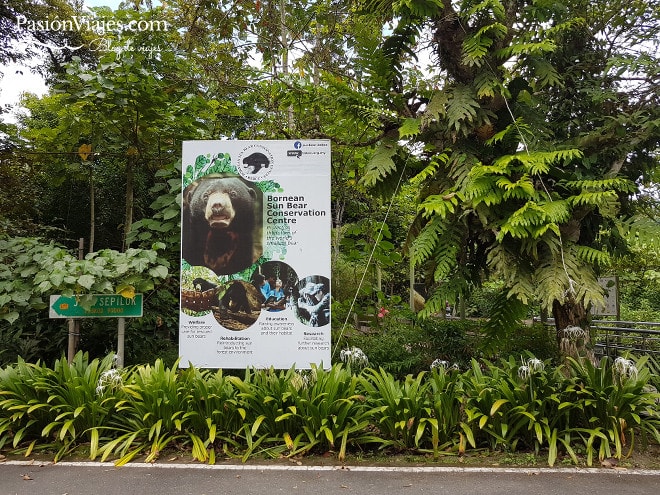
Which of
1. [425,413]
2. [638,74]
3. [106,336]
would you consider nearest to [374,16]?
[638,74]

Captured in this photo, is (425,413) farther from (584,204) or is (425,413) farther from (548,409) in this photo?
(584,204)

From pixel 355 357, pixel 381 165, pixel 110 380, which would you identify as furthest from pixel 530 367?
pixel 110 380

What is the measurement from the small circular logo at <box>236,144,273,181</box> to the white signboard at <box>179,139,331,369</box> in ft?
0.04

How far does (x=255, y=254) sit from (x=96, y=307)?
5.95ft

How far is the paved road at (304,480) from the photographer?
11.3 feet

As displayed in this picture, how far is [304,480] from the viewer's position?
362 centimetres

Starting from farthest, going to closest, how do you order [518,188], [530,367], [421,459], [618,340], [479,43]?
1. [618,340]
2. [479,43]
3. [518,188]
4. [530,367]
5. [421,459]

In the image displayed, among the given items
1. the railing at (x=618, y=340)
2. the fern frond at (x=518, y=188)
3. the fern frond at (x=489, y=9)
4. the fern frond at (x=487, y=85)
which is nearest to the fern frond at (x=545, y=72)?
the fern frond at (x=487, y=85)

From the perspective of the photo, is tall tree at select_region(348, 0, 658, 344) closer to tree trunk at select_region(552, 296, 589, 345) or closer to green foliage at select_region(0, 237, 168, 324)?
tree trunk at select_region(552, 296, 589, 345)

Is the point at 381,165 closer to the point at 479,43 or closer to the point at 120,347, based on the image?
the point at 479,43

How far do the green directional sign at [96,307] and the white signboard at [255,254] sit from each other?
2.07ft

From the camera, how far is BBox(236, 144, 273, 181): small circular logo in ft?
17.2

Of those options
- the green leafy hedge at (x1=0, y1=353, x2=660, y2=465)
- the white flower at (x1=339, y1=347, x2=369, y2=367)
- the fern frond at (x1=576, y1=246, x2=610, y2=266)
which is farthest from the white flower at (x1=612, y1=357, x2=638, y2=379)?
the white flower at (x1=339, y1=347, x2=369, y2=367)

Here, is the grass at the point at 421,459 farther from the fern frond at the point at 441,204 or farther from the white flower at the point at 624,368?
the fern frond at the point at 441,204
